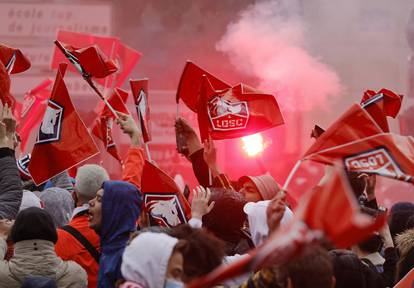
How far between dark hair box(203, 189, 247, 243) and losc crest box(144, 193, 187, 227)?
0.83 feet

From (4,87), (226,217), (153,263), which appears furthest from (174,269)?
(4,87)

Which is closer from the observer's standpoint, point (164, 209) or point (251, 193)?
point (164, 209)

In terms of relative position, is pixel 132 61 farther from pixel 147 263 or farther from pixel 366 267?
pixel 147 263

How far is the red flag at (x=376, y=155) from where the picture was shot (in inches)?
123

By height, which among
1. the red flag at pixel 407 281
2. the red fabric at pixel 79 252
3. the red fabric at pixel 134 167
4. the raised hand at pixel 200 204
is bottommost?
the red flag at pixel 407 281

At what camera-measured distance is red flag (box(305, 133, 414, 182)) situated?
3115 mm

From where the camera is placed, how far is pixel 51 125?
179 inches

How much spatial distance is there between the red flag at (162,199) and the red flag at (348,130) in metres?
0.93

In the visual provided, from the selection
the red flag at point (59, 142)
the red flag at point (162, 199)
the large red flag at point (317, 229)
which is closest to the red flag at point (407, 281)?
the red flag at point (162, 199)

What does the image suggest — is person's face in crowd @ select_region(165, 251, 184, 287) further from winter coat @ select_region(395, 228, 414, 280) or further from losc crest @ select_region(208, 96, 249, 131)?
losc crest @ select_region(208, 96, 249, 131)

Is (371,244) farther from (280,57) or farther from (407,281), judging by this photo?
(280,57)

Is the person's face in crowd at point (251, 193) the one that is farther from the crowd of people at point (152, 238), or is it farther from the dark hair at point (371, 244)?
the dark hair at point (371, 244)

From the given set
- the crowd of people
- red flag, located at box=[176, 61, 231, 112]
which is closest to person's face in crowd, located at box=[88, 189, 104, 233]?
the crowd of people

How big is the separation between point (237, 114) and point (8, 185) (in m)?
1.57
